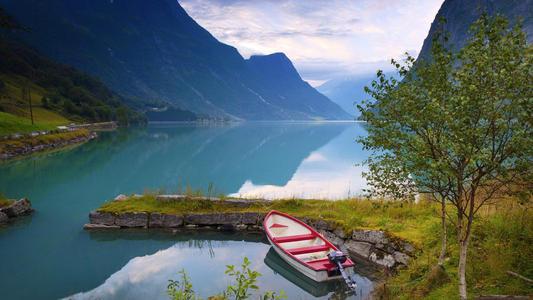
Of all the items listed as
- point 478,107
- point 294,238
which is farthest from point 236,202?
point 478,107

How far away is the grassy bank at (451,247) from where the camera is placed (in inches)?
245

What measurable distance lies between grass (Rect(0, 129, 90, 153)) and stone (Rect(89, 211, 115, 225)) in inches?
1195

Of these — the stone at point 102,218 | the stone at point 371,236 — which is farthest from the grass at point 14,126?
the stone at point 371,236

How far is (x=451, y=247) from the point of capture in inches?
321

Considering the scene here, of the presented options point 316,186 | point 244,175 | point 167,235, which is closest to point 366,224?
point 167,235

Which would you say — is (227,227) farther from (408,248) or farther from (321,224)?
(408,248)

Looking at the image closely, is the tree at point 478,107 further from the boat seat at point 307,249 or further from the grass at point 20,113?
the grass at point 20,113

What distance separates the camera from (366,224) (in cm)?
1142

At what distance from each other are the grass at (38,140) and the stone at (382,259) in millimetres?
41377

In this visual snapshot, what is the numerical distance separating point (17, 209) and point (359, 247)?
16157mm

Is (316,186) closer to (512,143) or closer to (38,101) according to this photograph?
(512,143)

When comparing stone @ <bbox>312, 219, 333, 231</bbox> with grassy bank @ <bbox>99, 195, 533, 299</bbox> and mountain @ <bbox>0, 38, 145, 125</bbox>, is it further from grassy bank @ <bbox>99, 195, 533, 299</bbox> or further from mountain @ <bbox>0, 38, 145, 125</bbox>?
mountain @ <bbox>0, 38, 145, 125</bbox>

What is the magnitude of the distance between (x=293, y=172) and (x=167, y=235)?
65.9 feet

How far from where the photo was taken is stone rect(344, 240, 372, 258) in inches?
415
